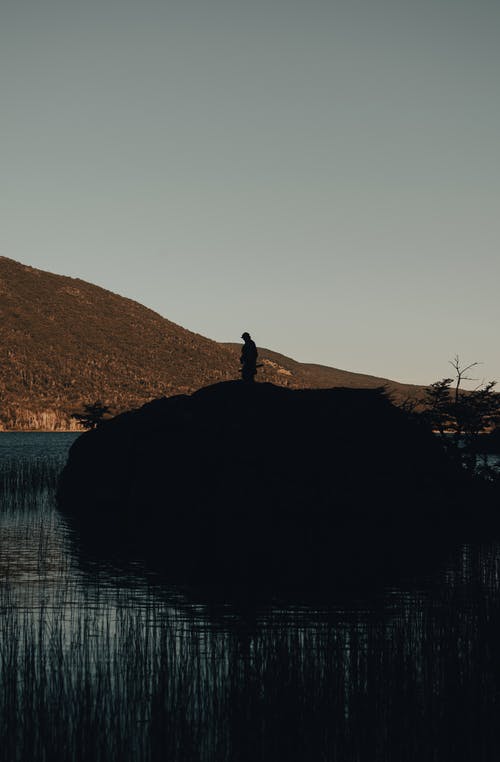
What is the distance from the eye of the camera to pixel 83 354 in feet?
390

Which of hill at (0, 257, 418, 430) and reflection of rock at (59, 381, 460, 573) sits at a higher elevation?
hill at (0, 257, 418, 430)

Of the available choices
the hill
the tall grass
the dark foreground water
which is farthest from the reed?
the hill

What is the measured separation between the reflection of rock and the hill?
2939 inches

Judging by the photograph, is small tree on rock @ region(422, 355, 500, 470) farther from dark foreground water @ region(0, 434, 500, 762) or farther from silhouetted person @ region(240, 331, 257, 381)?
dark foreground water @ region(0, 434, 500, 762)

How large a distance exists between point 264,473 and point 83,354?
98561mm

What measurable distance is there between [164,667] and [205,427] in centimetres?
1630

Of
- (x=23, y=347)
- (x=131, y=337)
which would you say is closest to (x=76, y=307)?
(x=131, y=337)

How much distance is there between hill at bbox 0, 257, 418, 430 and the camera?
105688 millimetres

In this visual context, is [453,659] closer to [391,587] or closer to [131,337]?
[391,587]

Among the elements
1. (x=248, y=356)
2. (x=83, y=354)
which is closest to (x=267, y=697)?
(x=248, y=356)

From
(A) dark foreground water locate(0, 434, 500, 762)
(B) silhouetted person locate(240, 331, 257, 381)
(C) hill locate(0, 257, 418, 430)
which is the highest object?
(C) hill locate(0, 257, 418, 430)

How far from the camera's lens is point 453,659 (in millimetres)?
8773

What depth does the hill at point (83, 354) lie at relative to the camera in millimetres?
105688

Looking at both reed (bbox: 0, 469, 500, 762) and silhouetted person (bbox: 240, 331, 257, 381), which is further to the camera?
silhouetted person (bbox: 240, 331, 257, 381)
